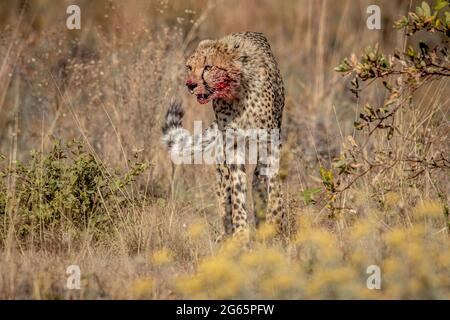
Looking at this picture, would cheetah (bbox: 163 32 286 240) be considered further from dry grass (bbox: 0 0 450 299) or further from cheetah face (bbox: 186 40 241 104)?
dry grass (bbox: 0 0 450 299)

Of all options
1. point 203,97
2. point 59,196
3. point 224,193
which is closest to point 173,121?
point 203,97

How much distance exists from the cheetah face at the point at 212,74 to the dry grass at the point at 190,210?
528mm

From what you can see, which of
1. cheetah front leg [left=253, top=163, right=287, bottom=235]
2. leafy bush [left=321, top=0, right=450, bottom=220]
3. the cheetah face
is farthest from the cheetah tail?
leafy bush [left=321, top=0, right=450, bottom=220]

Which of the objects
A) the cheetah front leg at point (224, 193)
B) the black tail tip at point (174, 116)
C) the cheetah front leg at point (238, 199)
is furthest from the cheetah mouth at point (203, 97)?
the cheetah front leg at point (224, 193)

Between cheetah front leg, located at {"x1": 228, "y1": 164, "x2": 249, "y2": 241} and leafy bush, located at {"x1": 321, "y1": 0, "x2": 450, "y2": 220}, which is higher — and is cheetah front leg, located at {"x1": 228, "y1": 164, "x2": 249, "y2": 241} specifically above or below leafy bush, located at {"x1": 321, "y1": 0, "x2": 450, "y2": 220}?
below

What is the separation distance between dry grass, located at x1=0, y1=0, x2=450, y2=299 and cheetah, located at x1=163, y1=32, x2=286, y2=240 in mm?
168

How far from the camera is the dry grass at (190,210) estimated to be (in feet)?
13.0

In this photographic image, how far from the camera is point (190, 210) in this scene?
5.93 metres

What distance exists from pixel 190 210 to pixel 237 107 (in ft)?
2.93

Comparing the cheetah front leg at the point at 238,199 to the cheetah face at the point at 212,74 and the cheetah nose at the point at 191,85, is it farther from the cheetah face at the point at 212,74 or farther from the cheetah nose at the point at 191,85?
the cheetah nose at the point at 191,85

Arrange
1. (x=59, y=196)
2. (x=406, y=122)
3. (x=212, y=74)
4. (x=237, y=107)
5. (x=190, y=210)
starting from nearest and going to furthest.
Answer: (x=59, y=196)
(x=212, y=74)
(x=237, y=107)
(x=406, y=122)
(x=190, y=210)

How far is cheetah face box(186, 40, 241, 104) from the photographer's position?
5.16m

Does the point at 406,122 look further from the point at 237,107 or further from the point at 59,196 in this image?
the point at 59,196
